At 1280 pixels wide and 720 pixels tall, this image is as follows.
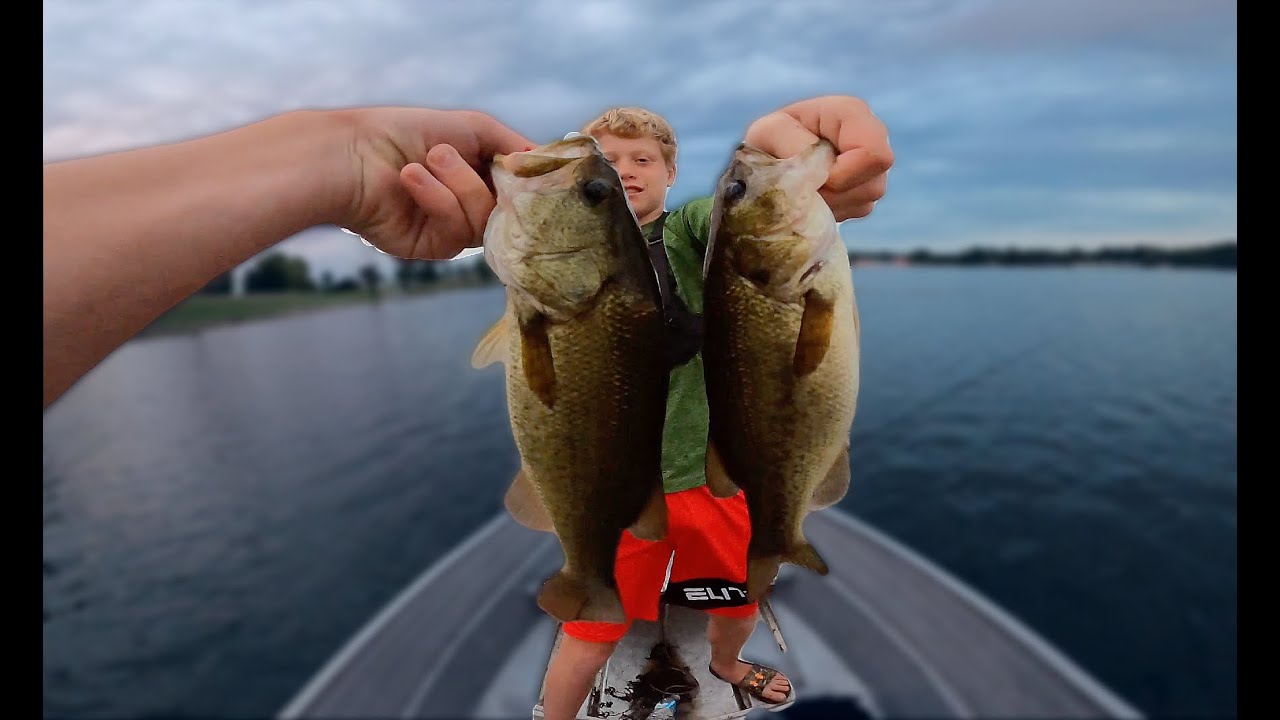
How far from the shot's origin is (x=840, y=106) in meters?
1.77

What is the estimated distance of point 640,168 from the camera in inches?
111

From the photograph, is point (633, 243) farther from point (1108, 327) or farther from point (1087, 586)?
point (1108, 327)

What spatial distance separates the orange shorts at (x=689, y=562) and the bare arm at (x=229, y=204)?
1493 mm

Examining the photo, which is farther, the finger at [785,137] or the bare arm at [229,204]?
the finger at [785,137]

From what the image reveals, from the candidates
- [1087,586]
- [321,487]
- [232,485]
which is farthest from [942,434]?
[232,485]

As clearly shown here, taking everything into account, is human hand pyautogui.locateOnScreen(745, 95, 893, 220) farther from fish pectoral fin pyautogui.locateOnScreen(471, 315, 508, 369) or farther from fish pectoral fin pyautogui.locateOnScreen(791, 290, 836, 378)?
fish pectoral fin pyautogui.locateOnScreen(471, 315, 508, 369)

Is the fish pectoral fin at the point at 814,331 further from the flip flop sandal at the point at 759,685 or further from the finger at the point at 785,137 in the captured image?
the flip flop sandal at the point at 759,685

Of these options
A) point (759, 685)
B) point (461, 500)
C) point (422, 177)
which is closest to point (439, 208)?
point (422, 177)

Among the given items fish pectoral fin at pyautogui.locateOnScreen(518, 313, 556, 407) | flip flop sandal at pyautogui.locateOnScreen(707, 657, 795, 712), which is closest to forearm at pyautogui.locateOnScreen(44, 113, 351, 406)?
fish pectoral fin at pyautogui.locateOnScreen(518, 313, 556, 407)

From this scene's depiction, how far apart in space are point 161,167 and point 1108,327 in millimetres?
55040

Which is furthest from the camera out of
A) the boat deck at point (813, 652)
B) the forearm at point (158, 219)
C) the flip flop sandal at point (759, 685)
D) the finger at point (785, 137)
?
the boat deck at point (813, 652)

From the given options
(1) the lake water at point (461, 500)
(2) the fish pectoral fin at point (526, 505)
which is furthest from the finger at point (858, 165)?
(1) the lake water at point (461, 500)

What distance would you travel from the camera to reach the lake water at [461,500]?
678 inches

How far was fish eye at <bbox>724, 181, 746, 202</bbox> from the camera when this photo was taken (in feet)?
5.54
